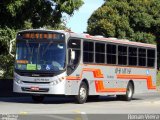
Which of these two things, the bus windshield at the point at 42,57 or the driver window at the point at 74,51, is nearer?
the bus windshield at the point at 42,57

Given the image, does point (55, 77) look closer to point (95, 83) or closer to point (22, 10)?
point (95, 83)

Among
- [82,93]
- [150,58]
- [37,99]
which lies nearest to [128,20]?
[150,58]

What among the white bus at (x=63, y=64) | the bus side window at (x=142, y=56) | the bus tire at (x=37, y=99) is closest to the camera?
the white bus at (x=63, y=64)

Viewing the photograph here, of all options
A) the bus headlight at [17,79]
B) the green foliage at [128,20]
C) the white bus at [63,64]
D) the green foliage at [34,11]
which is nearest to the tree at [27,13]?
the green foliage at [34,11]

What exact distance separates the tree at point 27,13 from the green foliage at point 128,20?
26.6m

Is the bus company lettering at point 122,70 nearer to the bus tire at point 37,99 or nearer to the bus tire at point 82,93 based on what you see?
the bus tire at point 82,93

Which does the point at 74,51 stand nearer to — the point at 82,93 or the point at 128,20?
the point at 82,93

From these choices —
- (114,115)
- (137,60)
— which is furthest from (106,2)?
(114,115)

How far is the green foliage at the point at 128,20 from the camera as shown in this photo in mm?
57466

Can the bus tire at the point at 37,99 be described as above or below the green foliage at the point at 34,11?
below

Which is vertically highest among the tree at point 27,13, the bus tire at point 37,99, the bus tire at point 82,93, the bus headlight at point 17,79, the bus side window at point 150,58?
the tree at point 27,13

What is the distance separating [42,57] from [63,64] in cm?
90

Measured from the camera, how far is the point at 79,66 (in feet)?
80.5

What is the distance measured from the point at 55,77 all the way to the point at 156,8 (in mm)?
38915
